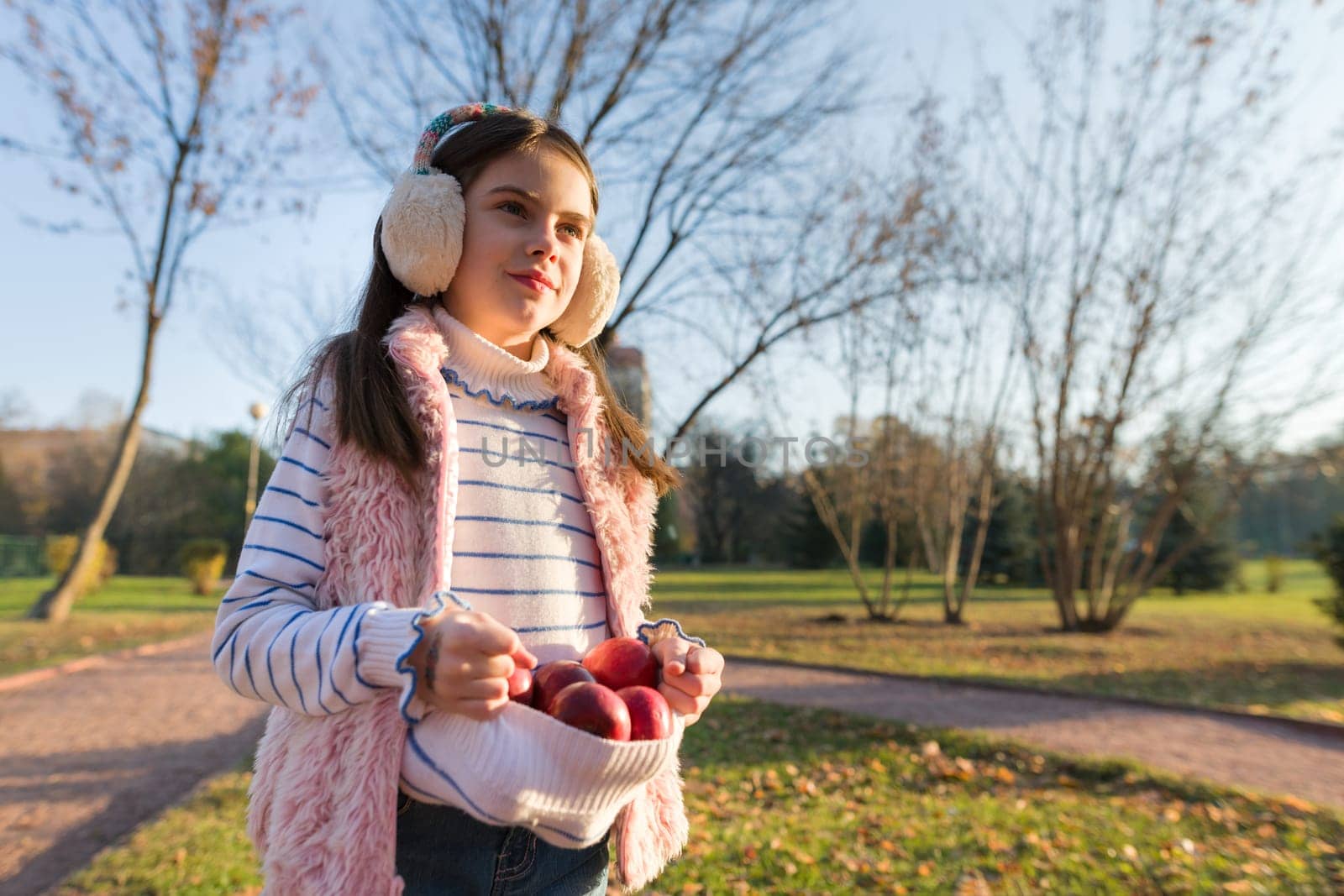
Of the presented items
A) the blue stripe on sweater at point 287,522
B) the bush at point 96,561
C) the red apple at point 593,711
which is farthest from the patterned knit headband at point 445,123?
the bush at point 96,561

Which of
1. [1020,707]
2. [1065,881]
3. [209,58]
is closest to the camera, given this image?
[1065,881]

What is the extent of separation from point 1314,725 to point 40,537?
39.3m

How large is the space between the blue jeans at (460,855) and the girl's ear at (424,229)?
2.91ft

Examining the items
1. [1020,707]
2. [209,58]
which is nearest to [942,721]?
[1020,707]

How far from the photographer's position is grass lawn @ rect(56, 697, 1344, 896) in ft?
12.5

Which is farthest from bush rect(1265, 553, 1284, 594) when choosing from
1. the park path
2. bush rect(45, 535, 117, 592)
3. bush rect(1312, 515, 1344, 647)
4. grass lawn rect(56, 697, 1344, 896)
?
bush rect(45, 535, 117, 592)

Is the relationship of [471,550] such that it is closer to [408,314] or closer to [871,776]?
[408,314]

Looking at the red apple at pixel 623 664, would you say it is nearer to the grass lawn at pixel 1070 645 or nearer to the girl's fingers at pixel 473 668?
the girl's fingers at pixel 473 668

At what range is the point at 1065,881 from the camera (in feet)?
12.8

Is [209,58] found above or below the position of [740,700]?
above

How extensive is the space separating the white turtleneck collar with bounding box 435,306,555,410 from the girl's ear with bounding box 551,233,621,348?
17 centimetres

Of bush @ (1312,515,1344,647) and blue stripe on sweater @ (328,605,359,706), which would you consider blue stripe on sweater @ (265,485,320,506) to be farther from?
bush @ (1312,515,1344,647)

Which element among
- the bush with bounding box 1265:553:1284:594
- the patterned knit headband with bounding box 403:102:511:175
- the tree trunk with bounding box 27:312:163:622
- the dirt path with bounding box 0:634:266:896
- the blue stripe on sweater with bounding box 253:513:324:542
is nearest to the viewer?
the blue stripe on sweater with bounding box 253:513:324:542

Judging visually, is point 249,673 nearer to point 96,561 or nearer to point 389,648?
point 389,648
